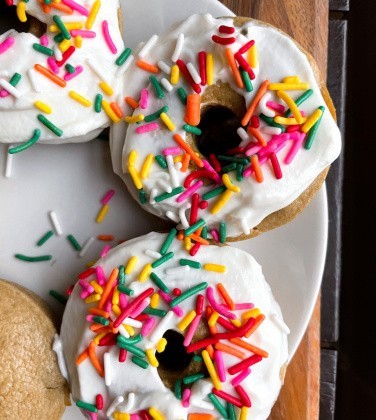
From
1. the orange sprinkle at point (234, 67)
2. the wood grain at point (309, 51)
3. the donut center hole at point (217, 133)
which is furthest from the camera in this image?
the wood grain at point (309, 51)

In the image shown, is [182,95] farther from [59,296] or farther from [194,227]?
[59,296]

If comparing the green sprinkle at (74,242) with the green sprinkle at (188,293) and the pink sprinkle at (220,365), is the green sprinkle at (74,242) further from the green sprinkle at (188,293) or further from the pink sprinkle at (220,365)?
the pink sprinkle at (220,365)

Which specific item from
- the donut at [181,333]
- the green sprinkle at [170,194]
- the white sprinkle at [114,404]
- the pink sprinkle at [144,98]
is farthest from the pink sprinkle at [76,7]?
the white sprinkle at [114,404]

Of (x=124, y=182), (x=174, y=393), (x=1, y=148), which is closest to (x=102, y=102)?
(x=124, y=182)

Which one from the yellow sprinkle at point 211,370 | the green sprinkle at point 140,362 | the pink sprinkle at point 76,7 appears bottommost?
the yellow sprinkle at point 211,370

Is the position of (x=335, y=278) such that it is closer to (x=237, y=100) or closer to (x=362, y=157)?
(x=362, y=157)

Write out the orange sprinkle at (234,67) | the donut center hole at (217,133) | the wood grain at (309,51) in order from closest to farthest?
the orange sprinkle at (234,67) < the donut center hole at (217,133) < the wood grain at (309,51)

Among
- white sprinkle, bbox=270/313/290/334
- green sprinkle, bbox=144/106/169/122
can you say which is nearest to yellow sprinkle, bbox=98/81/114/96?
green sprinkle, bbox=144/106/169/122

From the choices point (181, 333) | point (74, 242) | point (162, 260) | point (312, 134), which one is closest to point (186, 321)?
point (181, 333)
